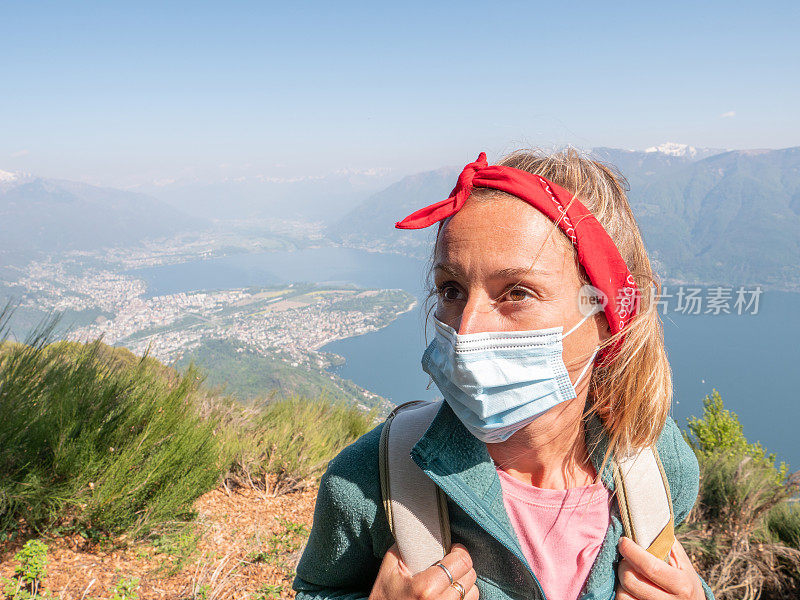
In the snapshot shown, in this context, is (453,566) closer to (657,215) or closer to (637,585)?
(637,585)

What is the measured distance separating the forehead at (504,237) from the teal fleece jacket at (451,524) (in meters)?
0.37

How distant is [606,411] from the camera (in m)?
1.13

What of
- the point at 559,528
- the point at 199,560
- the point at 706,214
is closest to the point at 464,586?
the point at 559,528

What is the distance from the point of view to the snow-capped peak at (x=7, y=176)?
17600cm

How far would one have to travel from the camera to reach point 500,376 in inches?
38.0

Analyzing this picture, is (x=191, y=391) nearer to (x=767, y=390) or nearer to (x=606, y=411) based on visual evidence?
(x=606, y=411)

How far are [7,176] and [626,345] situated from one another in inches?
9642

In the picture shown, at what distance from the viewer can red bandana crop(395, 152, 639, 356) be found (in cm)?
95

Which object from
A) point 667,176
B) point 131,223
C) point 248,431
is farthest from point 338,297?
point 131,223

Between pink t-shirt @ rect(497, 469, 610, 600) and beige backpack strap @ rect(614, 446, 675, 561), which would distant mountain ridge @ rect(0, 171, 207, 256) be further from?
beige backpack strap @ rect(614, 446, 675, 561)

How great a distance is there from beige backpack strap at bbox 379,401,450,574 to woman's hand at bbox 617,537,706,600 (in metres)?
0.40

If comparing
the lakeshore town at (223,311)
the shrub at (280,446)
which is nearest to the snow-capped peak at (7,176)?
the lakeshore town at (223,311)

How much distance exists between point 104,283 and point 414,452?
102 metres

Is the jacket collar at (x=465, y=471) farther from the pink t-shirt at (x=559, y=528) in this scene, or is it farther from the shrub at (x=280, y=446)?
the shrub at (x=280, y=446)
